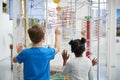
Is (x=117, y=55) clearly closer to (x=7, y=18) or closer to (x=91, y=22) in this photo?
(x=91, y=22)

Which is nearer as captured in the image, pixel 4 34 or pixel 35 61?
pixel 35 61

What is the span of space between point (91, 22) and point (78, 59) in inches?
39.0

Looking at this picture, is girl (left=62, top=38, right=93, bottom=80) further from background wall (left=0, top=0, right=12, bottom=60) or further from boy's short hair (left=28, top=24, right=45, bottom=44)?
background wall (left=0, top=0, right=12, bottom=60)

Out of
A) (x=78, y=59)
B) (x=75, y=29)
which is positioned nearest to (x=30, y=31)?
(x=78, y=59)

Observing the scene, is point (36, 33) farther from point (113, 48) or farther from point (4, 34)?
point (4, 34)

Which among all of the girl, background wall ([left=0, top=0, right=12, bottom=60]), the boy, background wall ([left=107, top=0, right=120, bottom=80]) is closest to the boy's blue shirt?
the boy

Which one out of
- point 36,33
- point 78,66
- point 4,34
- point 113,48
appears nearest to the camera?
point 36,33

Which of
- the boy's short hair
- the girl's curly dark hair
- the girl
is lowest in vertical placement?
the girl

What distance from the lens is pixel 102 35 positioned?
3.53 metres

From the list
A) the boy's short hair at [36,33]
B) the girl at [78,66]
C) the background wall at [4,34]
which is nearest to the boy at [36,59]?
the boy's short hair at [36,33]

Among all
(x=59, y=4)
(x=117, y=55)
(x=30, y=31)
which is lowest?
(x=117, y=55)

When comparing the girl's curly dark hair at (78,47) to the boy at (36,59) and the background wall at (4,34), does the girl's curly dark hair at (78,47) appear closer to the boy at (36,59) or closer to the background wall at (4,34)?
the boy at (36,59)

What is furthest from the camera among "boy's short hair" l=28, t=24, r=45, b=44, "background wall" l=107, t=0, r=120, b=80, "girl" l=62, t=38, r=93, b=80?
"background wall" l=107, t=0, r=120, b=80

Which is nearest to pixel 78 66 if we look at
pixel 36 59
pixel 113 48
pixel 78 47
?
pixel 78 47
